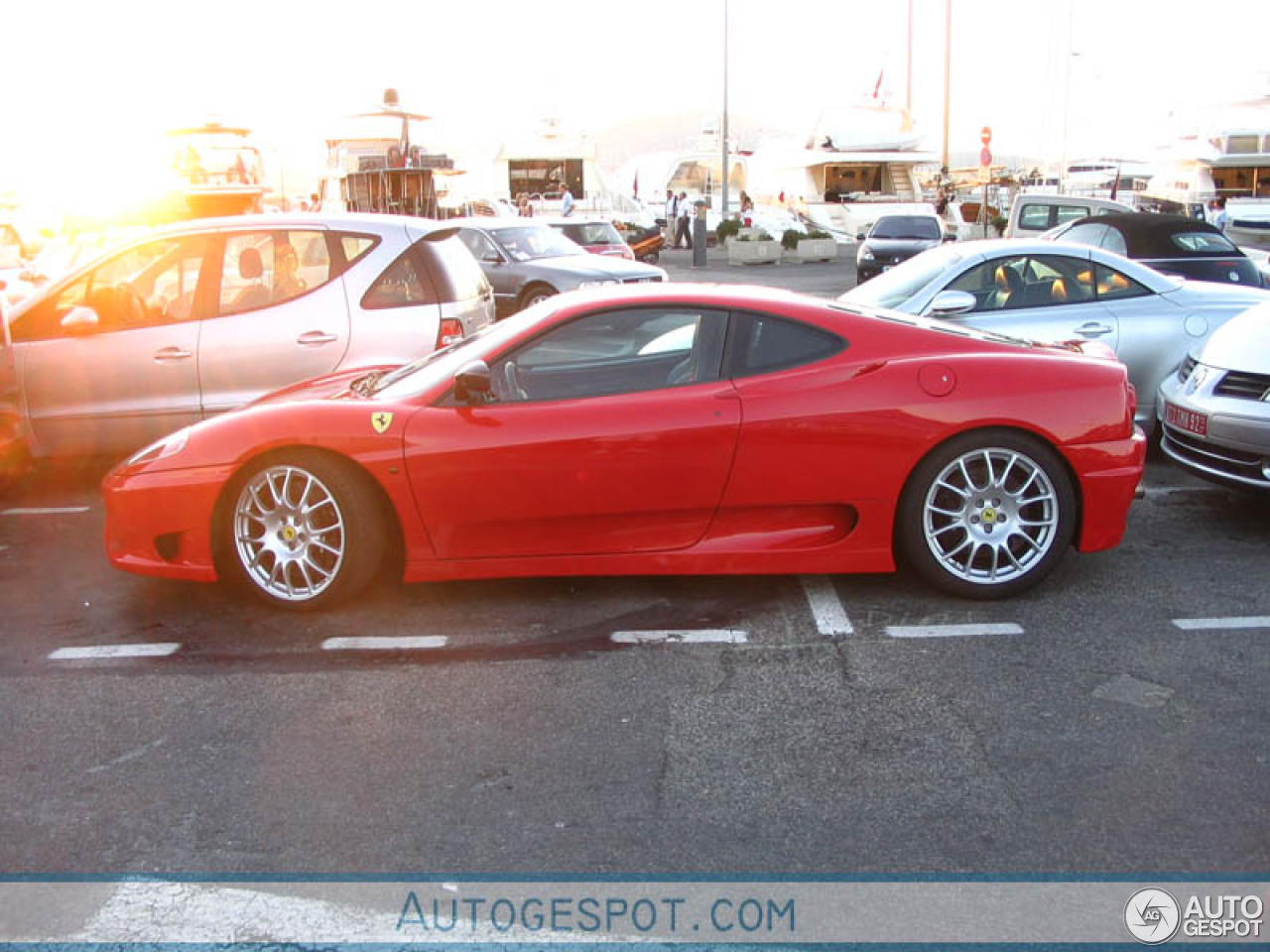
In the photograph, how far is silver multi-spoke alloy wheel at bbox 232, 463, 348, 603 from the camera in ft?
16.4

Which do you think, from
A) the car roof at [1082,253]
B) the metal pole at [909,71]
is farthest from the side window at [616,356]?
the metal pole at [909,71]

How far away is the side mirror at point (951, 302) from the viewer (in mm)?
7633

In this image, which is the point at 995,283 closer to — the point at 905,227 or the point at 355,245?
the point at 355,245

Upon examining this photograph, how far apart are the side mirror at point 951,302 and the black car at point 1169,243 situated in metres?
5.85

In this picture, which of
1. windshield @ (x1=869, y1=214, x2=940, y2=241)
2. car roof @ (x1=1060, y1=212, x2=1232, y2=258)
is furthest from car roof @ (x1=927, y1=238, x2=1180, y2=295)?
windshield @ (x1=869, y1=214, x2=940, y2=241)

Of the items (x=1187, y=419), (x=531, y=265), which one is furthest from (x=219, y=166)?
(x=1187, y=419)

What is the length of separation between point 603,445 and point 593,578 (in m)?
0.85

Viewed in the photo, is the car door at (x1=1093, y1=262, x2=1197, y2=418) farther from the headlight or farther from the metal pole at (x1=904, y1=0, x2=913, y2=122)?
the metal pole at (x1=904, y1=0, x2=913, y2=122)

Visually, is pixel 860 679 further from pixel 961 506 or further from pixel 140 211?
pixel 140 211

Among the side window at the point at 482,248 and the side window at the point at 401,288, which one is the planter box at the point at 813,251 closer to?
the side window at the point at 482,248

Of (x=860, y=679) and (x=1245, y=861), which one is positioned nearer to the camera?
(x=1245, y=861)

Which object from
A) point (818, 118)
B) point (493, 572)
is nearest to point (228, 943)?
point (493, 572)

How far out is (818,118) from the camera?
5284 centimetres

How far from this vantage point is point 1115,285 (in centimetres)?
826
